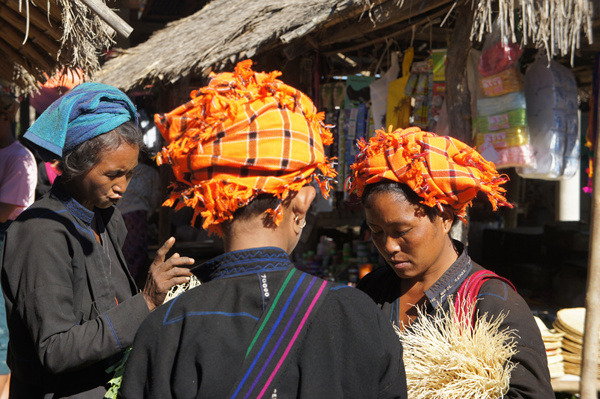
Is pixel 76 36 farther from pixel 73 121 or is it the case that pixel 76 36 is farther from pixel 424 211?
pixel 424 211

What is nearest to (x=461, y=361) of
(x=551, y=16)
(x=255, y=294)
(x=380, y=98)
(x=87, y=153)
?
(x=255, y=294)

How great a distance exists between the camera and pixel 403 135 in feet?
6.98

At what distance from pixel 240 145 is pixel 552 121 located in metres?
3.40

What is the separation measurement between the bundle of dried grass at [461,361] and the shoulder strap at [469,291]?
9cm

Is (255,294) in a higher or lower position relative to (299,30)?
lower

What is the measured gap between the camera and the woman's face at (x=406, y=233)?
2070mm

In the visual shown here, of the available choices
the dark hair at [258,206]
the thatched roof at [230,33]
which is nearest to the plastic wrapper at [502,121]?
the thatched roof at [230,33]

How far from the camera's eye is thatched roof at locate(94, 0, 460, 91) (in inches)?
179

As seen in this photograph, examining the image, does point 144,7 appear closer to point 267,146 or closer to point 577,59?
point 577,59


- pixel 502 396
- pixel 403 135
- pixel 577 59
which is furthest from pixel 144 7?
pixel 502 396

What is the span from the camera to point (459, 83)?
13.6ft

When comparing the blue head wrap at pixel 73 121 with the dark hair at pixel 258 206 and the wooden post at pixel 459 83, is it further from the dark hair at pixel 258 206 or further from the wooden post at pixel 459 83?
the wooden post at pixel 459 83

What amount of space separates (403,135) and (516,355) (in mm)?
865

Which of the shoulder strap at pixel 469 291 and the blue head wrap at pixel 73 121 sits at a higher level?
the blue head wrap at pixel 73 121
